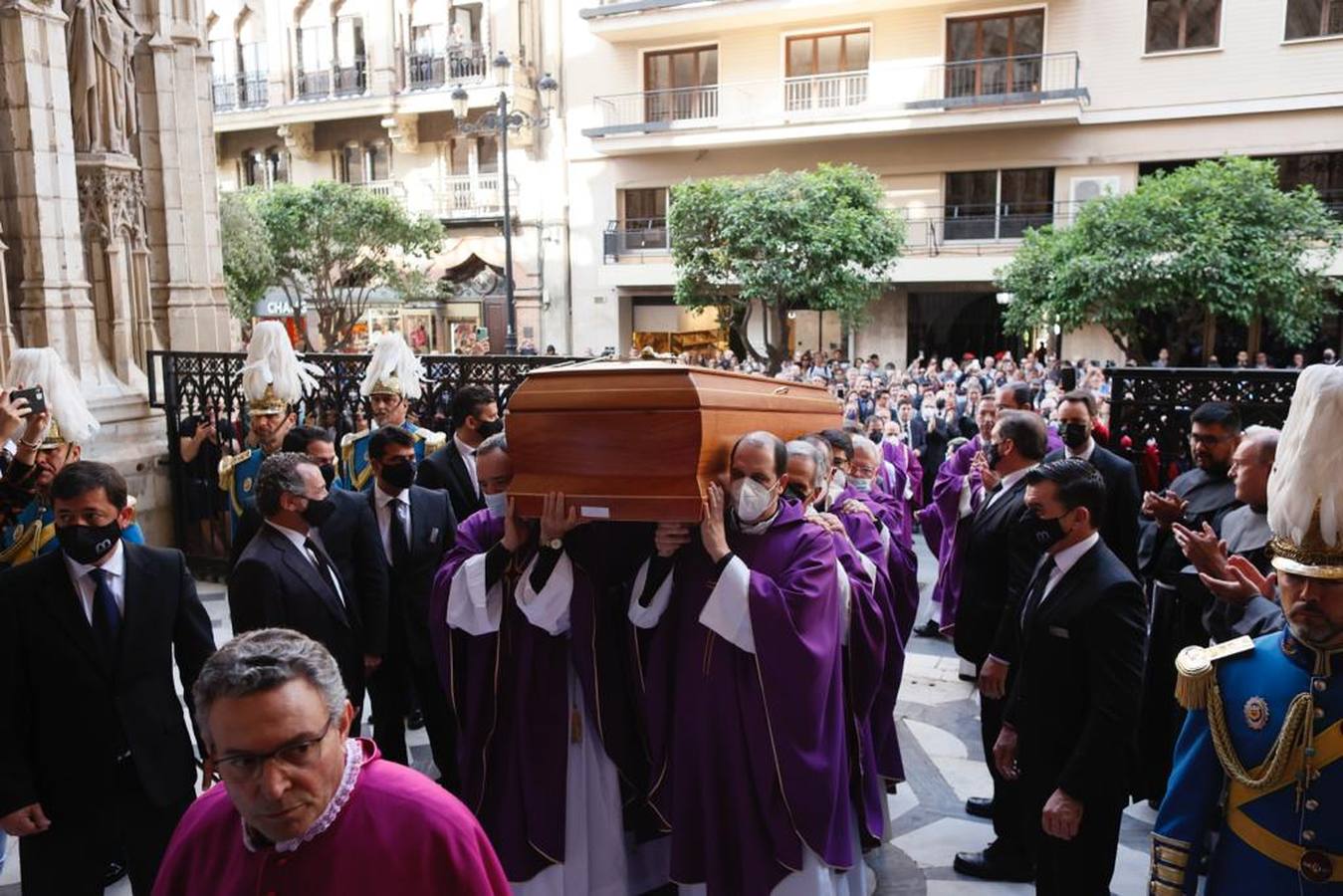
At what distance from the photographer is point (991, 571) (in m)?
4.25

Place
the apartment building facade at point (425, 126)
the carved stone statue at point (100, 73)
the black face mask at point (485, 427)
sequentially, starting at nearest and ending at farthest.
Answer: the black face mask at point (485, 427) < the carved stone statue at point (100, 73) < the apartment building facade at point (425, 126)

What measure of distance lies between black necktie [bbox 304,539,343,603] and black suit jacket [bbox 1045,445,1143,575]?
3.39 meters

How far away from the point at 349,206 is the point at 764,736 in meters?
20.8

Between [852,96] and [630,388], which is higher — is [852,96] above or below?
above

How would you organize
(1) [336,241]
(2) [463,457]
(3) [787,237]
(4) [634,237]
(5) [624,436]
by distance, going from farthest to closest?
1. (4) [634,237]
2. (1) [336,241]
3. (3) [787,237]
4. (2) [463,457]
5. (5) [624,436]

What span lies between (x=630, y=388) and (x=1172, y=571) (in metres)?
2.59

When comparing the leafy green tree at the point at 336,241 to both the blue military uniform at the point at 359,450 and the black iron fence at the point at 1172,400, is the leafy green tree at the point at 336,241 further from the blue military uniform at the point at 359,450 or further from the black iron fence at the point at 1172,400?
the black iron fence at the point at 1172,400

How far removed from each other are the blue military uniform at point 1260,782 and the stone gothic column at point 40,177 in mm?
7845

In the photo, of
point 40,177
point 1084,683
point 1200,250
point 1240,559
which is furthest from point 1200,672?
point 1200,250

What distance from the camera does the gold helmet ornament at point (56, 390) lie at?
4.80 metres

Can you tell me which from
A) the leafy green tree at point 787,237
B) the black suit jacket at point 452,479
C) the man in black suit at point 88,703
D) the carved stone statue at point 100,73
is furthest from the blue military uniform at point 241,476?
the leafy green tree at point 787,237

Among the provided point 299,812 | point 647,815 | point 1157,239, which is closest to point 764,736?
point 647,815

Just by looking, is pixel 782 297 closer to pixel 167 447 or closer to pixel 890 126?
pixel 890 126

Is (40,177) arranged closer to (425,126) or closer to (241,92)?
(425,126)
